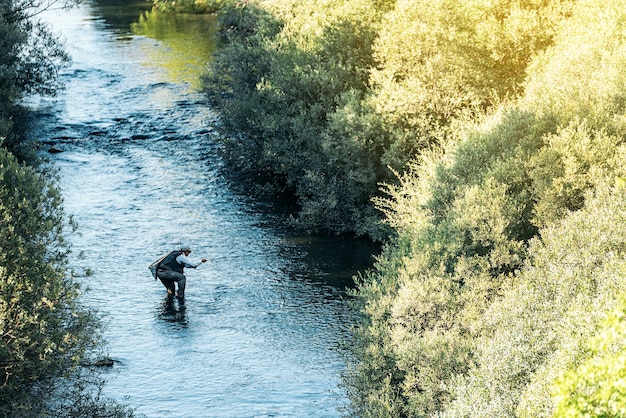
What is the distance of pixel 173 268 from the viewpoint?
30141 millimetres

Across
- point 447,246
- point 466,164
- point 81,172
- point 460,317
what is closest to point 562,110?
point 466,164

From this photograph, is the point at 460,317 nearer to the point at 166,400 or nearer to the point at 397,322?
the point at 397,322

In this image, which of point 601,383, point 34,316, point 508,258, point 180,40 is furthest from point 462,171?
point 180,40

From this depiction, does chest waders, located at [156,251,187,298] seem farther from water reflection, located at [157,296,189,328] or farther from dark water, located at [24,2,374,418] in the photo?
dark water, located at [24,2,374,418]

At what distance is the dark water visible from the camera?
82.4 ft

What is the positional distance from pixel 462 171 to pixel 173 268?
35.5ft

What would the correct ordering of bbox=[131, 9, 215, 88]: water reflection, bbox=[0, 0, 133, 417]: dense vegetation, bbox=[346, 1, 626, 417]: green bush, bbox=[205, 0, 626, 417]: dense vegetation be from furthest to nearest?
bbox=[131, 9, 215, 88]: water reflection, bbox=[0, 0, 133, 417]: dense vegetation, bbox=[205, 0, 626, 417]: dense vegetation, bbox=[346, 1, 626, 417]: green bush

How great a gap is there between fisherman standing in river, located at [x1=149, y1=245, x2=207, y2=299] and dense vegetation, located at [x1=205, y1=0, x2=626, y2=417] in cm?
712

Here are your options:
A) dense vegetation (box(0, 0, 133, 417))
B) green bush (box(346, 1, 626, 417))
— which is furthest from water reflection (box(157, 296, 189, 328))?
green bush (box(346, 1, 626, 417))

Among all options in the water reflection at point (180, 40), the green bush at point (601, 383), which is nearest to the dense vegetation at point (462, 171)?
the green bush at point (601, 383)

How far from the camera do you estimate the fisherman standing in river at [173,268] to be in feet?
98.2

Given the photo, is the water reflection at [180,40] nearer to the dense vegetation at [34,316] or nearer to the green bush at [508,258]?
the green bush at [508,258]

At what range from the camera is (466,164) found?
27.4 metres

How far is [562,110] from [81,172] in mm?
26868
